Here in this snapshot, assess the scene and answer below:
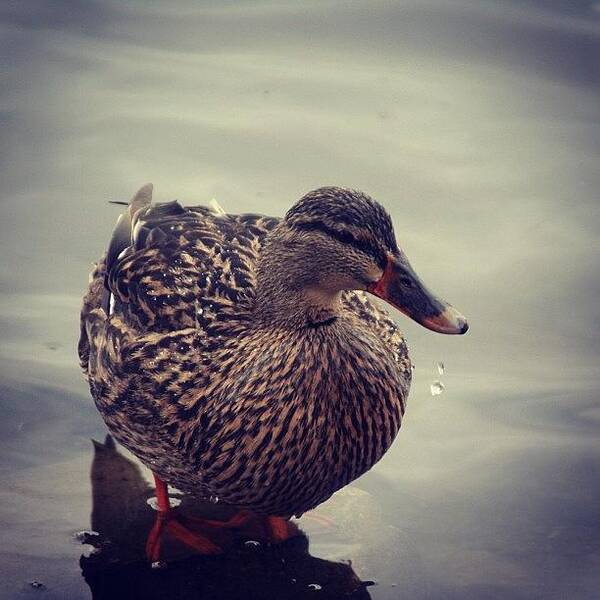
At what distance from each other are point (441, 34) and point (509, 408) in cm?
348

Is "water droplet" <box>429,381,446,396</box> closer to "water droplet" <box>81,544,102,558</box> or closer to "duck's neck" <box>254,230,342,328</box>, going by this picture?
"duck's neck" <box>254,230,342,328</box>

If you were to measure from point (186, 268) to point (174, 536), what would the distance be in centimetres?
105

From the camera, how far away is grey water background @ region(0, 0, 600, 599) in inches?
182

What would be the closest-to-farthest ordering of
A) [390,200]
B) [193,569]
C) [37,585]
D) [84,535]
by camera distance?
1. [37,585]
2. [193,569]
3. [84,535]
4. [390,200]

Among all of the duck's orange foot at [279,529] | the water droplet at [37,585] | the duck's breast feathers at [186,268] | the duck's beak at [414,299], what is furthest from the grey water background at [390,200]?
the duck's beak at [414,299]

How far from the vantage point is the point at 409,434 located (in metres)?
5.21

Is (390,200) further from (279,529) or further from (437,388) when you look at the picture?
(279,529)

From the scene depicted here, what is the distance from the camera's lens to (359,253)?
4004mm

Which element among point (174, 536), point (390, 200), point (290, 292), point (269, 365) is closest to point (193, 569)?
point (174, 536)

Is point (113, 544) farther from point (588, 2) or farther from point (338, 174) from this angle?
point (588, 2)

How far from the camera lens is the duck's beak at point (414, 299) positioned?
403 cm

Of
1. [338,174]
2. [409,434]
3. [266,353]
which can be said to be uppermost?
[338,174]

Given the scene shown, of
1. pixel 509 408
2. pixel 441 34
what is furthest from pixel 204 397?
pixel 441 34

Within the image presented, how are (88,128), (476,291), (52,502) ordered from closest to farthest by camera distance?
(52,502) < (476,291) < (88,128)
